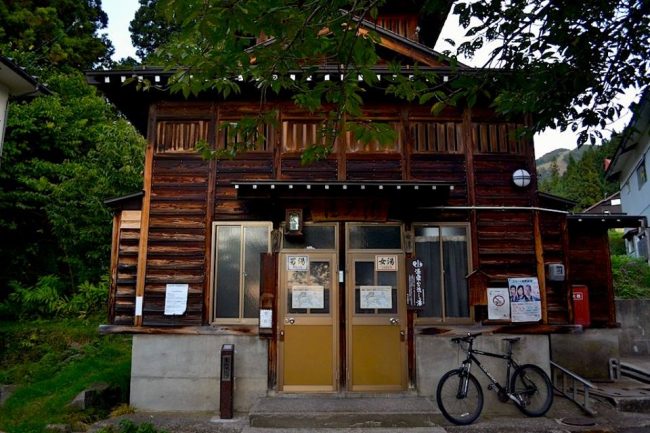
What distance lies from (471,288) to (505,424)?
7.16 ft

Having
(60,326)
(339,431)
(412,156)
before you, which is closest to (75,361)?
(60,326)

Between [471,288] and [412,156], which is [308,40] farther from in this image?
[471,288]

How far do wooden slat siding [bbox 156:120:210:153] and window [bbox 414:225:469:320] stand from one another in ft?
14.1

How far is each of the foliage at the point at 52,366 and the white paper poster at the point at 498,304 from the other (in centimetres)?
665

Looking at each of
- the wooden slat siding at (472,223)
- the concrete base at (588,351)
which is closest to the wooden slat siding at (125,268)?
the wooden slat siding at (472,223)

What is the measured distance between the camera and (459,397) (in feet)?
24.1

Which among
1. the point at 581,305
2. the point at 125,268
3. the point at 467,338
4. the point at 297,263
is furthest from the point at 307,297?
the point at 581,305

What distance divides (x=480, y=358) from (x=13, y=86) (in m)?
11.7

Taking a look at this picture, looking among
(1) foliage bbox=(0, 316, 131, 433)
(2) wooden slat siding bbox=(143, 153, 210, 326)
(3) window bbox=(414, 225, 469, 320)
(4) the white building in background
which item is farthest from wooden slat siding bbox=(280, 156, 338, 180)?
(4) the white building in background

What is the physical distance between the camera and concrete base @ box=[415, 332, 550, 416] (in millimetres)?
7898

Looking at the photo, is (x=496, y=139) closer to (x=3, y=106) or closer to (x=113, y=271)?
(x=113, y=271)

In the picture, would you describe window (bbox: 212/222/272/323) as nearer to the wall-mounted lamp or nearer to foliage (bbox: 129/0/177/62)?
the wall-mounted lamp

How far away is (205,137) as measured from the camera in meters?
8.62

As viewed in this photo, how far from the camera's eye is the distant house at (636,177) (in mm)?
18998
